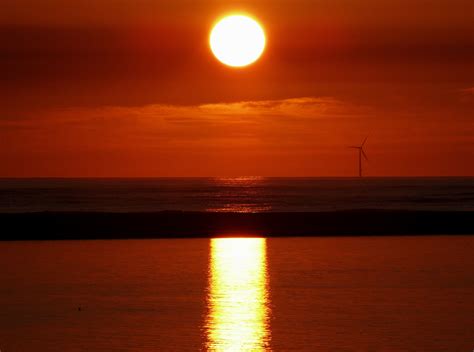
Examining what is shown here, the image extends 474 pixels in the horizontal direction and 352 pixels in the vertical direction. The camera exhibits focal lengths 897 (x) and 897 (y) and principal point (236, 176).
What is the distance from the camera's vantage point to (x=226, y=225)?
50250mm

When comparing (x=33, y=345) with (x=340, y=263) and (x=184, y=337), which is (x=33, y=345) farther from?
(x=340, y=263)

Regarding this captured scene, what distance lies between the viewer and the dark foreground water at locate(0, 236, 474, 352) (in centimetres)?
1788

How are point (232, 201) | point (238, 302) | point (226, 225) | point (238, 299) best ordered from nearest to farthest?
point (238, 302) → point (238, 299) → point (226, 225) → point (232, 201)

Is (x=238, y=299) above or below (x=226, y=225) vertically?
below

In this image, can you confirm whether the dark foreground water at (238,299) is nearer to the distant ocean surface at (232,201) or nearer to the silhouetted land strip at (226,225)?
the silhouetted land strip at (226,225)

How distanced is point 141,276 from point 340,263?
7396 mm

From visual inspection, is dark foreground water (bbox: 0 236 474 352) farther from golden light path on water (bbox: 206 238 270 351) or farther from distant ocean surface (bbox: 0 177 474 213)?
distant ocean surface (bbox: 0 177 474 213)

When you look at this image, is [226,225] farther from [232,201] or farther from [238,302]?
[232,201]

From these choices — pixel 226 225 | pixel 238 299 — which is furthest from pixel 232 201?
pixel 238 299

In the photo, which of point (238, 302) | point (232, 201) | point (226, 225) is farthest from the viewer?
point (232, 201)

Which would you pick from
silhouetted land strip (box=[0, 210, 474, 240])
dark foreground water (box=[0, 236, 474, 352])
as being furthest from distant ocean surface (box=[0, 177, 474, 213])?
dark foreground water (box=[0, 236, 474, 352])

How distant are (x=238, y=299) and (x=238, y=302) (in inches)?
19.1

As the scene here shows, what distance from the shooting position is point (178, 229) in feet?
156

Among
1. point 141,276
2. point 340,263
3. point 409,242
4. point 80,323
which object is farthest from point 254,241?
point 80,323
